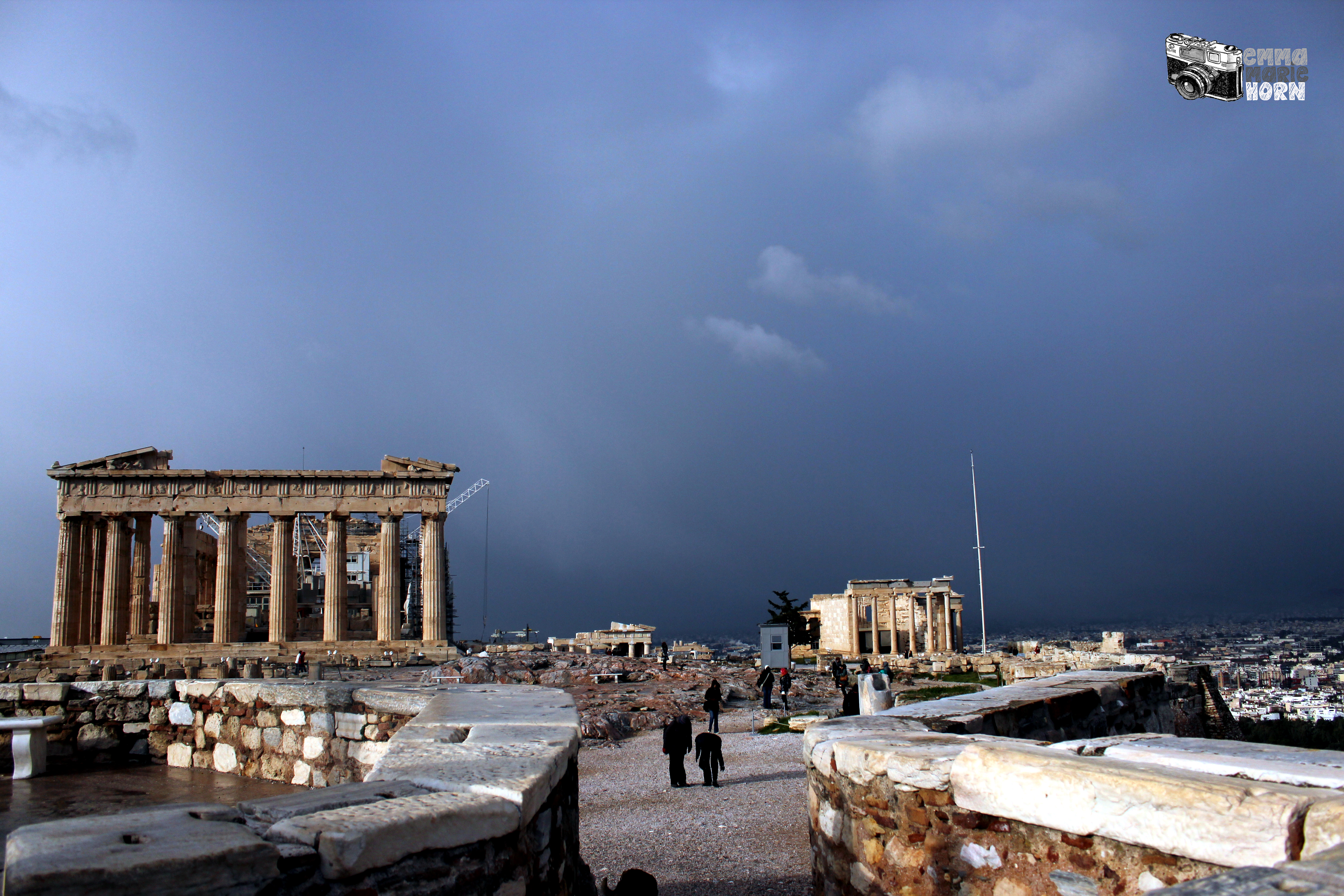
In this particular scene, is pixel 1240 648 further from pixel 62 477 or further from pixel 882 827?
pixel 62 477

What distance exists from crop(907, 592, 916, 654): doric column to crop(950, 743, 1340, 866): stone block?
47.1m

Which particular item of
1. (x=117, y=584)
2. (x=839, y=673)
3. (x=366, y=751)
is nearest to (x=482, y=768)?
(x=366, y=751)

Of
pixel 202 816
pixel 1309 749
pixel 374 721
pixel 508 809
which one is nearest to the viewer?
pixel 202 816

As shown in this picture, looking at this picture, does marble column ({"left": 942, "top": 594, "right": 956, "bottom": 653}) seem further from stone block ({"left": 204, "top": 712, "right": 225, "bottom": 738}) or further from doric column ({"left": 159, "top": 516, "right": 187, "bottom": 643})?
stone block ({"left": 204, "top": 712, "right": 225, "bottom": 738})

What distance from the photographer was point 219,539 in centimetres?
3838

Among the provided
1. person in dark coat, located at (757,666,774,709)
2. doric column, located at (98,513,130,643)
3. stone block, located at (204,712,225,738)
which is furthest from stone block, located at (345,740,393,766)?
doric column, located at (98,513,130,643)

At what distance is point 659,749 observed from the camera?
14891 millimetres

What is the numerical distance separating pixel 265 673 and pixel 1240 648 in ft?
149

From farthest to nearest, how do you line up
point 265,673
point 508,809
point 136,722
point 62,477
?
point 62,477
point 265,673
point 136,722
point 508,809

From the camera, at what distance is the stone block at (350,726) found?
5746mm

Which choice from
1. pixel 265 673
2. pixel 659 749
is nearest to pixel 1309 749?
pixel 659 749

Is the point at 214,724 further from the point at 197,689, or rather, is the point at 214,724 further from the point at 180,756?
the point at 180,756

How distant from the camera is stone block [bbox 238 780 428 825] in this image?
258cm

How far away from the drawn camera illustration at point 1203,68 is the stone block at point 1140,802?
15.1m
